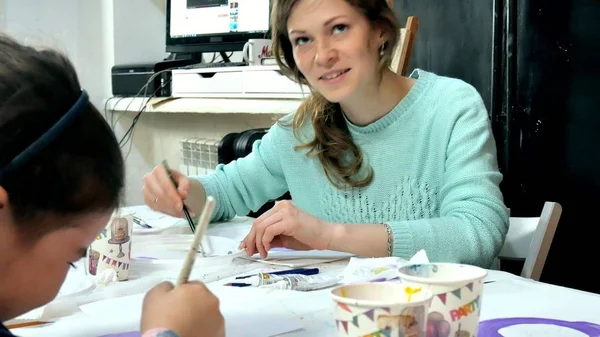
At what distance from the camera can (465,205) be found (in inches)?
47.7

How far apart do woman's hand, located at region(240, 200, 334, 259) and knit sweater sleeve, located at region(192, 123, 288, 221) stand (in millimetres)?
370

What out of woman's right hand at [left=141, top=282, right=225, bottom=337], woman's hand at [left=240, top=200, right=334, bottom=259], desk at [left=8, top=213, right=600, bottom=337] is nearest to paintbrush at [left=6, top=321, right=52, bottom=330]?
desk at [left=8, top=213, right=600, bottom=337]

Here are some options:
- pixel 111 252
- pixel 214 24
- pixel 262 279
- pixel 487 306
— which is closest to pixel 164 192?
pixel 111 252

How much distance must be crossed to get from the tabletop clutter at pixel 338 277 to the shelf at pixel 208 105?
0.85m

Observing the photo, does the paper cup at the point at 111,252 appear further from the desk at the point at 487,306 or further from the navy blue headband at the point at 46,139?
the navy blue headband at the point at 46,139

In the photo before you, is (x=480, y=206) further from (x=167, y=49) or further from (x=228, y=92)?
(x=167, y=49)

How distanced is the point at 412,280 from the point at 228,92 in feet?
6.59

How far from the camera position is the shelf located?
94.7 inches

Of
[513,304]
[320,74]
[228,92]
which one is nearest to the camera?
[513,304]

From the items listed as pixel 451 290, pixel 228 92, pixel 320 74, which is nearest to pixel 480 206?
pixel 320 74

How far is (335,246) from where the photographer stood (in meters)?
1.17

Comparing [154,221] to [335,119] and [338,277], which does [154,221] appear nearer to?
[335,119]

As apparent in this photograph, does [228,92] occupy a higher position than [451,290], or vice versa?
[451,290]

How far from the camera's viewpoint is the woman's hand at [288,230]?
1.16 metres
